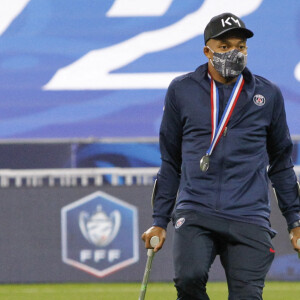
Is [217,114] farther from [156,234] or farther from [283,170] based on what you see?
[156,234]

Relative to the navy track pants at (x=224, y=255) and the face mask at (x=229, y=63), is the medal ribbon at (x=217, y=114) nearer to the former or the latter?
the face mask at (x=229, y=63)

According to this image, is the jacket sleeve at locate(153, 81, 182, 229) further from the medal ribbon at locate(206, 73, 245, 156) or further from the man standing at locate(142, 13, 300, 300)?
the medal ribbon at locate(206, 73, 245, 156)

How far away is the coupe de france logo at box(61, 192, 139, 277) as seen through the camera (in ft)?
33.0

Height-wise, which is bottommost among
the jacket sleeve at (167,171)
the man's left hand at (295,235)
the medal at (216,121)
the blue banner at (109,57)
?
the blue banner at (109,57)

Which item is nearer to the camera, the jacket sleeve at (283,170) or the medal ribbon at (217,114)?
the medal ribbon at (217,114)

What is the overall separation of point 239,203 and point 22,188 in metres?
5.91

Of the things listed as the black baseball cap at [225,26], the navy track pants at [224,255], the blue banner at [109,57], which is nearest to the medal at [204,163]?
the navy track pants at [224,255]

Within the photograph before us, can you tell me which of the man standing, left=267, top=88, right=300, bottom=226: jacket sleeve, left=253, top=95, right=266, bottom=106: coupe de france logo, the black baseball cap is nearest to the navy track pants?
the man standing

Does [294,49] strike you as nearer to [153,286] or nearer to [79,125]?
[79,125]

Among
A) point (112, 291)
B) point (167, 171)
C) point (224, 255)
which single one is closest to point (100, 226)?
point (112, 291)

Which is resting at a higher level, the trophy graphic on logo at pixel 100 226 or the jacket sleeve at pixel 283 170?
the jacket sleeve at pixel 283 170

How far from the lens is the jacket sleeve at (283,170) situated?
4773 millimetres

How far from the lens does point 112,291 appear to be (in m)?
9.59

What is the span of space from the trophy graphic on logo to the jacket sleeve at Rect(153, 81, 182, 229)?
5.24 metres
